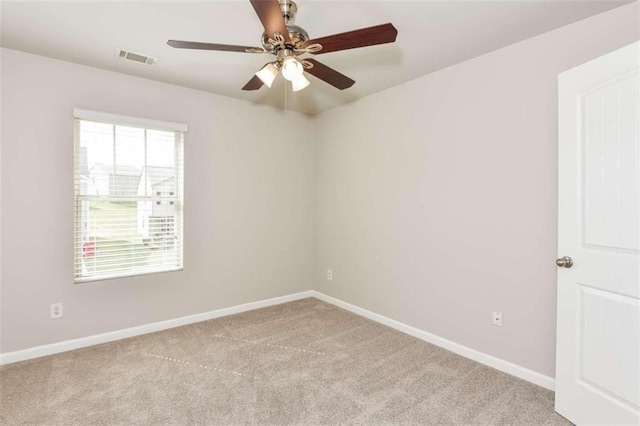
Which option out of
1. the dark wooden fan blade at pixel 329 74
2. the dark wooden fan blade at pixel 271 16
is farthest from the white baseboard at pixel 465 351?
the dark wooden fan blade at pixel 271 16

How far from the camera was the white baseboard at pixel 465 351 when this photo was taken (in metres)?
2.37

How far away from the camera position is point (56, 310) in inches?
112

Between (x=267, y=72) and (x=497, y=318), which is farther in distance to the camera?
(x=497, y=318)

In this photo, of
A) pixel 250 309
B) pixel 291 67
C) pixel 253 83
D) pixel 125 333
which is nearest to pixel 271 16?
pixel 291 67

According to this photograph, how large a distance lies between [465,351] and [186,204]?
3022 millimetres

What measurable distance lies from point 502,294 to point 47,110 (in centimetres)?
401

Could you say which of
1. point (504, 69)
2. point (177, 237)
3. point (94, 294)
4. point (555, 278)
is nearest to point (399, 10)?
point (504, 69)

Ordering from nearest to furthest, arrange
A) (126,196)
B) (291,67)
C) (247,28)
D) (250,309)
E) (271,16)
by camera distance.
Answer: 1. (271,16)
2. (291,67)
3. (247,28)
4. (126,196)
5. (250,309)

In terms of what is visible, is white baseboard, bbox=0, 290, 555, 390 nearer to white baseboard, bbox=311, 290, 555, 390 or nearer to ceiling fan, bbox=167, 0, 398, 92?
white baseboard, bbox=311, 290, 555, 390

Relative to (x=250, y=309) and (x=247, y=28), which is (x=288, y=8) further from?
(x=250, y=309)

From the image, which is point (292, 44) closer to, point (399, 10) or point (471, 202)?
point (399, 10)

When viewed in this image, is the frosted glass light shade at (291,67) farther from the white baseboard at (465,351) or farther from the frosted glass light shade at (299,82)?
the white baseboard at (465,351)

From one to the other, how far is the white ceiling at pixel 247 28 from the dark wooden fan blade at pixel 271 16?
0.51 meters

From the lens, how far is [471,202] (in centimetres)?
277
